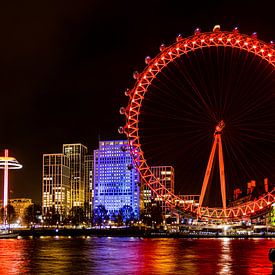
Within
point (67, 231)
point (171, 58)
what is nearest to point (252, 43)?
point (171, 58)

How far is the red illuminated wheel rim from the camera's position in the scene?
54.0 meters

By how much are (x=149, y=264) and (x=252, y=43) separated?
104ft

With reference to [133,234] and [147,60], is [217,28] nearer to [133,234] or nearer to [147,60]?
[147,60]

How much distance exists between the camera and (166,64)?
54.7 metres

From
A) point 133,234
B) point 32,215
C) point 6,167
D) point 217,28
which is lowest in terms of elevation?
point 133,234

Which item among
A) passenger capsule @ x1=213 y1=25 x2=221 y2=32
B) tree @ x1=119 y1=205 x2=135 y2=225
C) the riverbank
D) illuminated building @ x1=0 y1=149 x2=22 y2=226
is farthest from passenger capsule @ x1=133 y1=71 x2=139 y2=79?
tree @ x1=119 y1=205 x2=135 y2=225

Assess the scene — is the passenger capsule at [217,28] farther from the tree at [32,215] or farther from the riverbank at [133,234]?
the tree at [32,215]

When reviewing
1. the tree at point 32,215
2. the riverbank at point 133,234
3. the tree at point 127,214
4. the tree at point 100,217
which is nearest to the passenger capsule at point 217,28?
the riverbank at point 133,234

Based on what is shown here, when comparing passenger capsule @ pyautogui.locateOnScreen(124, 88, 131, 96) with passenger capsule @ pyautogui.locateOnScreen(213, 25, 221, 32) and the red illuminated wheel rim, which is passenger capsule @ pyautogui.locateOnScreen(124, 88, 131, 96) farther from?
passenger capsule @ pyautogui.locateOnScreen(213, 25, 221, 32)

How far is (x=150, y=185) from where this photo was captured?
5466 cm

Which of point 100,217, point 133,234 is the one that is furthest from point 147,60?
point 100,217

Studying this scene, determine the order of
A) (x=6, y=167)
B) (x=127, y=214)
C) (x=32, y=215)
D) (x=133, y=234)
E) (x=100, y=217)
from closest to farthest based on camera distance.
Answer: (x=133, y=234) < (x=6, y=167) < (x=32, y=215) < (x=100, y=217) < (x=127, y=214)

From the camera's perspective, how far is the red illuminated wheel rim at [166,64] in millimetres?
53969

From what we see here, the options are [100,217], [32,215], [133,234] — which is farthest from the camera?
[100,217]
